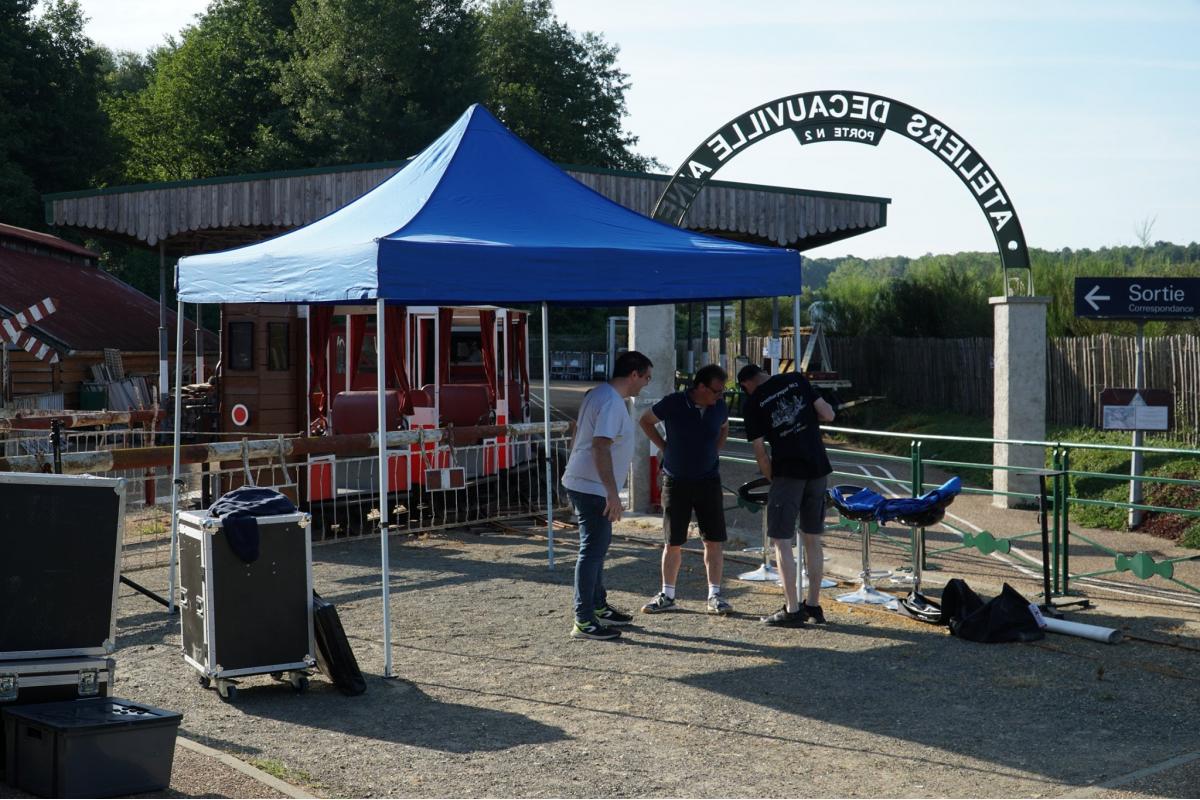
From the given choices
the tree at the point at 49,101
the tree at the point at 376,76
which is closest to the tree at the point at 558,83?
the tree at the point at 376,76

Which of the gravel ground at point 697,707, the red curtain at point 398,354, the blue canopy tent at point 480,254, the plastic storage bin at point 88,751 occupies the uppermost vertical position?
the blue canopy tent at point 480,254

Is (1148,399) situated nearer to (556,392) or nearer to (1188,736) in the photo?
(1188,736)

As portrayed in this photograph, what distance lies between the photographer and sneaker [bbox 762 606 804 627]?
30.1ft

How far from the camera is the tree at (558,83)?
59.0 metres

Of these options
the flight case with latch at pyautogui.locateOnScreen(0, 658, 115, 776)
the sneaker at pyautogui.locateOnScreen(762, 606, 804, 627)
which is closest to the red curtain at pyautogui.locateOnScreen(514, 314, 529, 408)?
the sneaker at pyautogui.locateOnScreen(762, 606, 804, 627)

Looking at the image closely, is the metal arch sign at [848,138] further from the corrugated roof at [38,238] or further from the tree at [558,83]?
the tree at [558,83]

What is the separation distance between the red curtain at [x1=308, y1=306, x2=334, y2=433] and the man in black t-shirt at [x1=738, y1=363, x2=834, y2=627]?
7076 mm

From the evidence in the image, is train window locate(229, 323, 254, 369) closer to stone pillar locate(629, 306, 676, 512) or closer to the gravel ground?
stone pillar locate(629, 306, 676, 512)

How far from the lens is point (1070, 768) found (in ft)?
20.0

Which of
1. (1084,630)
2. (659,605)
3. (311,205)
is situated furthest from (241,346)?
(1084,630)

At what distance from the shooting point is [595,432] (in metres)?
8.57

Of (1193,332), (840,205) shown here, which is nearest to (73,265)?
(840,205)

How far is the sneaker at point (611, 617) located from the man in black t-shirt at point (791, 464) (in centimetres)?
102

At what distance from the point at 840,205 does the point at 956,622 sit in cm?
1327
